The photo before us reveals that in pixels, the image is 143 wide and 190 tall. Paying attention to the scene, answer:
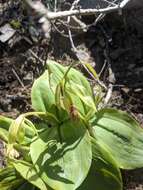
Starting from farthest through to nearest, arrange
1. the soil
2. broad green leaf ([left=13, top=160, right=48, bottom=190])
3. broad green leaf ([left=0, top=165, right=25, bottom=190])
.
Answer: the soil < broad green leaf ([left=0, top=165, right=25, bottom=190]) < broad green leaf ([left=13, top=160, right=48, bottom=190])

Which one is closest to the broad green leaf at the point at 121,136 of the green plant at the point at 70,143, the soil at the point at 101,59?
the green plant at the point at 70,143

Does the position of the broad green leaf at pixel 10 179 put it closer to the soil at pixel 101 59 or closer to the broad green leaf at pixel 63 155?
the broad green leaf at pixel 63 155

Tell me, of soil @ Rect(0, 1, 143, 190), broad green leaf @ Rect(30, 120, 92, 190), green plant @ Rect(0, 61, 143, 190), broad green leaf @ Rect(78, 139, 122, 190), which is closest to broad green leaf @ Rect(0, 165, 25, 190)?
green plant @ Rect(0, 61, 143, 190)

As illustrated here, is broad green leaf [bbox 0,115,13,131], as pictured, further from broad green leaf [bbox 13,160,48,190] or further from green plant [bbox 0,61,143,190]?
broad green leaf [bbox 13,160,48,190]

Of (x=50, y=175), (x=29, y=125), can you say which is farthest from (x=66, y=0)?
(x=50, y=175)

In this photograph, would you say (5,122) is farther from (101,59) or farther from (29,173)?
(101,59)

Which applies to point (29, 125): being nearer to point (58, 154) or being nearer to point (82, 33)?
point (58, 154)

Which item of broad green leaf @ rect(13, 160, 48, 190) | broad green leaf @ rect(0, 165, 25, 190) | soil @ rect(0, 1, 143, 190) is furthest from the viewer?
soil @ rect(0, 1, 143, 190)
